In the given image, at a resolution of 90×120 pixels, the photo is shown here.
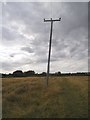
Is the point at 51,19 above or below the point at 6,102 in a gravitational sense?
above

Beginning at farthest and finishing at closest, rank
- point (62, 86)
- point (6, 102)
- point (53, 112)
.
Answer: point (62, 86) → point (6, 102) → point (53, 112)

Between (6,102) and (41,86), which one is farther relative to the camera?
(41,86)

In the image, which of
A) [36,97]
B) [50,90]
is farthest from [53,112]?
[50,90]

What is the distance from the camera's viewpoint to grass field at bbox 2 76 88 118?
21062mm

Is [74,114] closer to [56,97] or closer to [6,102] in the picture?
[56,97]

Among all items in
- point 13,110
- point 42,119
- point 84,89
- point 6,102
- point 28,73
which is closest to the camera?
point 42,119

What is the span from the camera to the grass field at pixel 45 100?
2106 centimetres

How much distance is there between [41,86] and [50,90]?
90.4 inches

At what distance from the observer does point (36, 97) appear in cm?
2620

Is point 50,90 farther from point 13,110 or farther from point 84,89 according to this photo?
point 13,110

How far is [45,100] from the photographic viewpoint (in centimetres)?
2481

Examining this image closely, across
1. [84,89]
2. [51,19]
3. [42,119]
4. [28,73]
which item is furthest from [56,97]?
[28,73]

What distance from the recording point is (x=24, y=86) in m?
31.8

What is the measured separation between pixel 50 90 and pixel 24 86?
442cm
